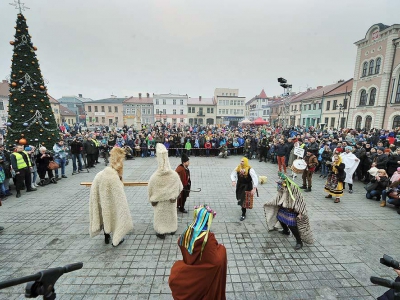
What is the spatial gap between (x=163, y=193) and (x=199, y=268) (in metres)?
2.61

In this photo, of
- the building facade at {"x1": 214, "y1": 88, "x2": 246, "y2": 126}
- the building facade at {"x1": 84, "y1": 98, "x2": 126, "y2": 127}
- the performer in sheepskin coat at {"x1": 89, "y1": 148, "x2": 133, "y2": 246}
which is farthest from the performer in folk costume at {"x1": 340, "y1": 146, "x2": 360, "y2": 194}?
the building facade at {"x1": 84, "y1": 98, "x2": 126, "y2": 127}

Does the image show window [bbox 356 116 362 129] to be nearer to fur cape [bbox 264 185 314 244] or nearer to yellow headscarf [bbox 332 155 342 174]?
yellow headscarf [bbox 332 155 342 174]

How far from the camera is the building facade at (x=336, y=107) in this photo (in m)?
34.0

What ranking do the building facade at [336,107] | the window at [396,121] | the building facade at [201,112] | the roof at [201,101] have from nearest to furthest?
the window at [396,121], the building facade at [336,107], the building facade at [201,112], the roof at [201,101]

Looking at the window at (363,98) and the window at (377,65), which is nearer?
the window at (377,65)

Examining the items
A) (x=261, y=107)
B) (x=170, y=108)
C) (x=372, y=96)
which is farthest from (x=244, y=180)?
(x=261, y=107)

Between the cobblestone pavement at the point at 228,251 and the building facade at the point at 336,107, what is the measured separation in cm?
3348

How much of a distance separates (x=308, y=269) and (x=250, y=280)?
A: 1195 mm

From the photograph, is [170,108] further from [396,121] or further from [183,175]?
[183,175]

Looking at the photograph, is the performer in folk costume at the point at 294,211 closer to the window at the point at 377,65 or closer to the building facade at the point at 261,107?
the window at the point at 377,65

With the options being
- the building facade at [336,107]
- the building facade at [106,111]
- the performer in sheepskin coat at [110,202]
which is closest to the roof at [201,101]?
the building facade at [106,111]

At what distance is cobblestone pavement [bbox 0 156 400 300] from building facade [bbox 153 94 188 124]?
5434cm

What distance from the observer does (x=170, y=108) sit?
61.2 meters

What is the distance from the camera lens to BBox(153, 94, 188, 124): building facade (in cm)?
5975
